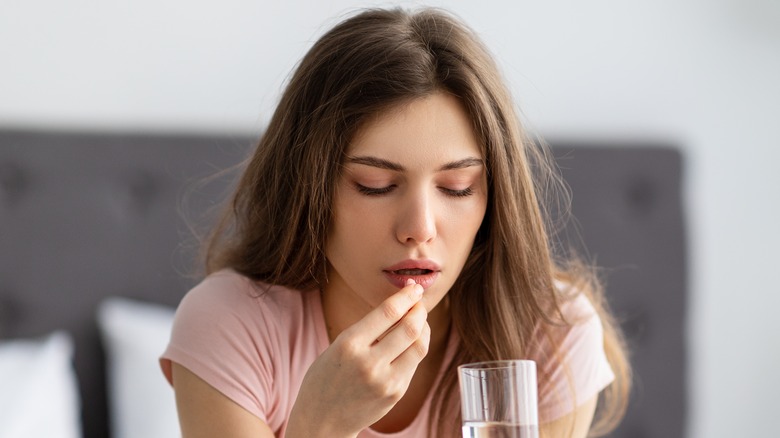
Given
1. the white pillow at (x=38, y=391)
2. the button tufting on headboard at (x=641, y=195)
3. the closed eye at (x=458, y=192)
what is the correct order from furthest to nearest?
the button tufting on headboard at (x=641, y=195) < the white pillow at (x=38, y=391) < the closed eye at (x=458, y=192)

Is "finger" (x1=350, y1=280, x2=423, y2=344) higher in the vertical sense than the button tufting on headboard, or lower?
lower

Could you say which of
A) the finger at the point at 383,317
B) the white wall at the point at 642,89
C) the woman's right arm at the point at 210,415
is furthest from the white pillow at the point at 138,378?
the finger at the point at 383,317

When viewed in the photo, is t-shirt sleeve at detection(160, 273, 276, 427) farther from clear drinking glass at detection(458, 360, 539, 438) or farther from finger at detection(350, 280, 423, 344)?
clear drinking glass at detection(458, 360, 539, 438)

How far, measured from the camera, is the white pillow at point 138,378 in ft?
5.41

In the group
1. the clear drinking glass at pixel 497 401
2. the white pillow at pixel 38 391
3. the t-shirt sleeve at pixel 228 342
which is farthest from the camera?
the white pillow at pixel 38 391

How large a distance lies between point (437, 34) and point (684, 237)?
46.5 inches

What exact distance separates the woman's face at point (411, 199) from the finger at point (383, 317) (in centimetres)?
7

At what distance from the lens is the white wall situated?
1870 millimetres

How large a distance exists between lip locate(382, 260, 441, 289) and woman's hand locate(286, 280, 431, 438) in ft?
0.23

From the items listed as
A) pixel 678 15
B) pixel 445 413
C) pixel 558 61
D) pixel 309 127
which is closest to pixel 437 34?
pixel 309 127

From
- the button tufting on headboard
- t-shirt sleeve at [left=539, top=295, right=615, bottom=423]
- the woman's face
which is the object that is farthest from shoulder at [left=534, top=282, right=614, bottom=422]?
the button tufting on headboard

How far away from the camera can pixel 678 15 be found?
222 cm

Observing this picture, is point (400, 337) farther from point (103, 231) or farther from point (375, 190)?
point (103, 231)

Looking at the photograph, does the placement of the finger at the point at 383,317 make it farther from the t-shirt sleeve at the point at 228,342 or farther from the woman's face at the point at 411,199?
the t-shirt sleeve at the point at 228,342
